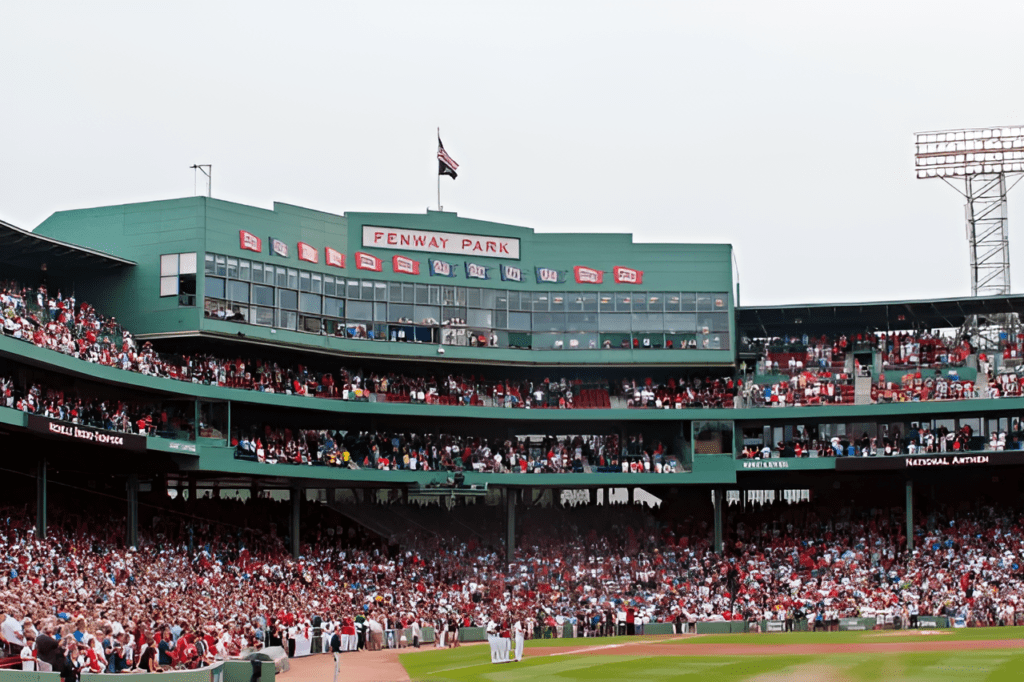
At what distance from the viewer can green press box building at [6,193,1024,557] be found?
54188 mm

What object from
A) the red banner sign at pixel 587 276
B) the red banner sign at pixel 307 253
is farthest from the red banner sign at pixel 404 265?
the red banner sign at pixel 587 276

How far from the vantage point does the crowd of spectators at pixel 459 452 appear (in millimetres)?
56031

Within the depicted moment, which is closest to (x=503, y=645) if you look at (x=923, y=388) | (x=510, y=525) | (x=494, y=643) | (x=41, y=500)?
(x=494, y=643)

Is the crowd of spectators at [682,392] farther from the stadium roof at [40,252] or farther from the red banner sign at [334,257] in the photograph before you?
the stadium roof at [40,252]

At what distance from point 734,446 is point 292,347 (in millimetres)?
19823

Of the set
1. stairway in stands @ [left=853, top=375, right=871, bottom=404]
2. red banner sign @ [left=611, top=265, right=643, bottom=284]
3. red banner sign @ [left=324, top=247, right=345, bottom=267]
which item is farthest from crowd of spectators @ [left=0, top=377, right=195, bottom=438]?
Result: stairway in stands @ [left=853, top=375, right=871, bottom=404]

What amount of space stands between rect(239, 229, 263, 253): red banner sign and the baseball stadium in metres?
0.17

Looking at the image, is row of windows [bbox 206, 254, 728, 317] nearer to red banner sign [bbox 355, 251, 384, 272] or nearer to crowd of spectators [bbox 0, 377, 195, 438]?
red banner sign [bbox 355, 251, 384, 272]

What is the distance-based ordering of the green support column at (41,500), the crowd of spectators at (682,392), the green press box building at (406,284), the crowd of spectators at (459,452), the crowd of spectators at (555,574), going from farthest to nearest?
the crowd of spectators at (682,392), the crowd of spectators at (459,452), the green press box building at (406,284), the green support column at (41,500), the crowd of spectators at (555,574)

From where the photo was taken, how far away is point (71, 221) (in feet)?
183

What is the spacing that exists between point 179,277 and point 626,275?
66.6 ft

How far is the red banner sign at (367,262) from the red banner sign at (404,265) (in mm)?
589

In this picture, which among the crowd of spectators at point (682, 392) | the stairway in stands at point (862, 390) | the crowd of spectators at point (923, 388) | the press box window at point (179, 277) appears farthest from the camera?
the crowd of spectators at point (682, 392)

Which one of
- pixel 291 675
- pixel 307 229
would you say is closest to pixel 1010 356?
pixel 307 229
